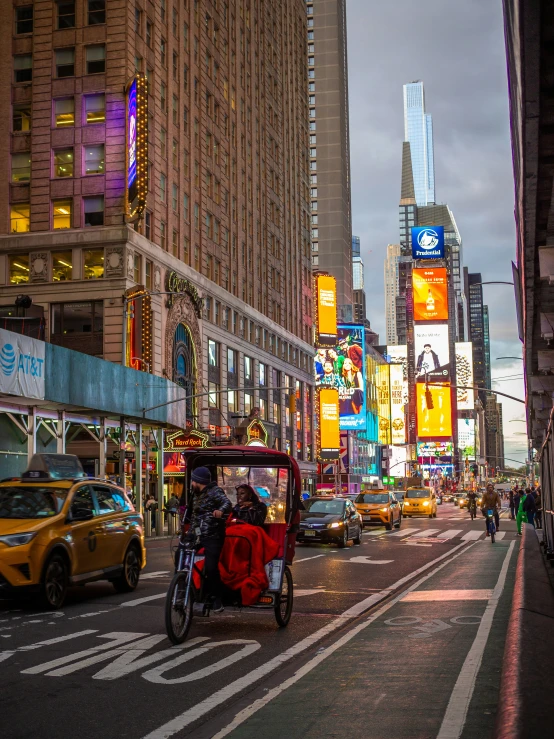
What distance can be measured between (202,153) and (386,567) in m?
46.2

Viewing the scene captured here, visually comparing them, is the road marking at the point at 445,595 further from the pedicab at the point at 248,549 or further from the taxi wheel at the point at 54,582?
the taxi wheel at the point at 54,582

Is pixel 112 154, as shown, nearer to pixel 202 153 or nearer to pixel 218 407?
pixel 202 153

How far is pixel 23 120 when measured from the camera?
49469 millimetres

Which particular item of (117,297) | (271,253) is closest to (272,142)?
(271,253)

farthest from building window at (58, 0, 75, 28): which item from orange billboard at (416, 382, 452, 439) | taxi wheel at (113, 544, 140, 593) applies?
orange billboard at (416, 382, 452, 439)

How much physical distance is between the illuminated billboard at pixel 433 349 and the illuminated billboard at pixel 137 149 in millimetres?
85490

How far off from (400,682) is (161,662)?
2.35 meters

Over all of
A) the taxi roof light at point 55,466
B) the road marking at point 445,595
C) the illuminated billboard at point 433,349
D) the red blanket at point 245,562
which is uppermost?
the illuminated billboard at point 433,349

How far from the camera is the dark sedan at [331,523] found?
91.1 feet

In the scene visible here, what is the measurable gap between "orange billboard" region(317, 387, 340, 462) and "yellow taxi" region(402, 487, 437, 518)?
36460 millimetres

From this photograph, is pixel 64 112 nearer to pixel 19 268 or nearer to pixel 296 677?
pixel 19 268

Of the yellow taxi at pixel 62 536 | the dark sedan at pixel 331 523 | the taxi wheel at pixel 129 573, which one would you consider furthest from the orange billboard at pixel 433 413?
the yellow taxi at pixel 62 536

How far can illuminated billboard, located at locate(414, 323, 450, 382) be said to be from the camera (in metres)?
128

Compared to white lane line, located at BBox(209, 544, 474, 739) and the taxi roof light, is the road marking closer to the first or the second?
white lane line, located at BBox(209, 544, 474, 739)
